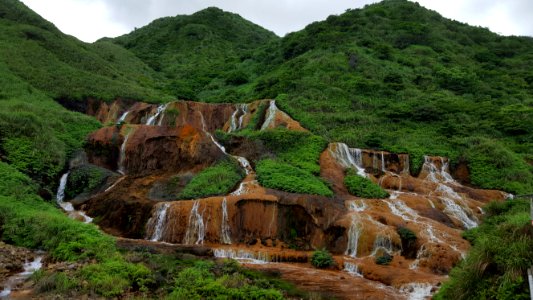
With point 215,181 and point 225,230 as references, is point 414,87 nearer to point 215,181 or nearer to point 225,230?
point 215,181

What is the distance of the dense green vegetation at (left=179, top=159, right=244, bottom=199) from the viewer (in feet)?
71.1

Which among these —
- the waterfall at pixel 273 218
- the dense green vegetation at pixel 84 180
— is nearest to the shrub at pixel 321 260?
the waterfall at pixel 273 218

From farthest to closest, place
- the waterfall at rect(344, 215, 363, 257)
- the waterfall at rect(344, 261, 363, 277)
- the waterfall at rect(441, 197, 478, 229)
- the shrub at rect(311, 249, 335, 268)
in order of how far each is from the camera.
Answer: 1. the waterfall at rect(441, 197, 478, 229)
2. the waterfall at rect(344, 215, 363, 257)
3. the shrub at rect(311, 249, 335, 268)
4. the waterfall at rect(344, 261, 363, 277)

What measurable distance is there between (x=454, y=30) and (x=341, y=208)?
5374 cm

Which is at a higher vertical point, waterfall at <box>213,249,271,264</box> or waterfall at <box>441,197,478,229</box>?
waterfall at <box>441,197,478,229</box>

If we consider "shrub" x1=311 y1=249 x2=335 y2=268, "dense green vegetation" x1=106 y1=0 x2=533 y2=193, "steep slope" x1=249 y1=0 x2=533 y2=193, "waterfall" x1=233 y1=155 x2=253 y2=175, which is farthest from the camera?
"dense green vegetation" x1=106 y1=0 x2=533 y2=193

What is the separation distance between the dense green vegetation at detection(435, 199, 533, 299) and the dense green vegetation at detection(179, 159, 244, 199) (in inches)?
538

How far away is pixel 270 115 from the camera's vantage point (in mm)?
34312

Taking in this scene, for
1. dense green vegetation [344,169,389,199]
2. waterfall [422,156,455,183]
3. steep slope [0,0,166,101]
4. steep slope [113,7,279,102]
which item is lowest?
dense green vegetation [344,169,389,199]

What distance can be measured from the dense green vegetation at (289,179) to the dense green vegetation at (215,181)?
135cm

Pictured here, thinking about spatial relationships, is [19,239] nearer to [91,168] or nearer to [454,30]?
[91,168]

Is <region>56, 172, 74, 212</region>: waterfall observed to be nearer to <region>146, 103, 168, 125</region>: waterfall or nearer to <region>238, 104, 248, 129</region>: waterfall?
<region>146, 103, 168, 125</region>: waterfall

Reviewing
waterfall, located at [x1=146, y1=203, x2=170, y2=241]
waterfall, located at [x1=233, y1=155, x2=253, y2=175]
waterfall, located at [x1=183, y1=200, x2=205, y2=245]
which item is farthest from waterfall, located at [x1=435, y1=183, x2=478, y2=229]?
waterfall, located at [x1=146, y1=203, x2=170, y2=241]

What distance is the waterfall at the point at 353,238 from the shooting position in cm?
1819
